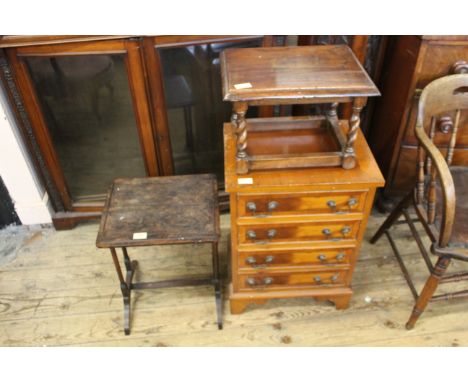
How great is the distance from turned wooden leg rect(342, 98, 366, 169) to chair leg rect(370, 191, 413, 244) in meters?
0.61

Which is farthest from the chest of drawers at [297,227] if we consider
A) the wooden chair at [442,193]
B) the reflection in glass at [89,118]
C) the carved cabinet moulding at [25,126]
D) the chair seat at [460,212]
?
the carved cabinet moulding at [25,126]

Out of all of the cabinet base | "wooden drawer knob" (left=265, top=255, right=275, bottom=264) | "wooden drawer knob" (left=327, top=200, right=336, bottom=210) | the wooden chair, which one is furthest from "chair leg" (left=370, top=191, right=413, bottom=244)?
"wooden drawer knob" (left=265, top=255, right=275, bottom=264)

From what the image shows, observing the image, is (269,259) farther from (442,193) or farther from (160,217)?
(442,193)

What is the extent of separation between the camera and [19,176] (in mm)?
2271

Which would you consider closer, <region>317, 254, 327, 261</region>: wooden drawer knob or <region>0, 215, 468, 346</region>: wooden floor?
<region>317, 254, 327, 261</region>: wooden drawer knob

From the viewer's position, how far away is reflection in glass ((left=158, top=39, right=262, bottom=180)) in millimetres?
1963

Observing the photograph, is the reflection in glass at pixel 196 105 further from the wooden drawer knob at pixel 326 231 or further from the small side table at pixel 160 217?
the wooden drawer knob at pixel 326 231

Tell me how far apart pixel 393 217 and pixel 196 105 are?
3.88 ft

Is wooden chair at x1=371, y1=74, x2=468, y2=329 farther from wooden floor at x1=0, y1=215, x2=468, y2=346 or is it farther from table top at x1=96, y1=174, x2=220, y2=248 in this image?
table top at x1=96, y1=174, x2=220, y2=248

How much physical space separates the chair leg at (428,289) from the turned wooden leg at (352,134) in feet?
1.98

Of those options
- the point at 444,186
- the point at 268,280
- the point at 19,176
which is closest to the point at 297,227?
the point at 268,280

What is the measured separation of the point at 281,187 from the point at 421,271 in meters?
1.20

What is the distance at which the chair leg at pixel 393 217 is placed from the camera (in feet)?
6.79

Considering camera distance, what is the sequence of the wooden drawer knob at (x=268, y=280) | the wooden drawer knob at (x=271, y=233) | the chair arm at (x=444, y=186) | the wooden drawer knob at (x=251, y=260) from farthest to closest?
the wooden drawer knob at (x=268, y=280), the wooden drawer knob at (x=251, y=260), the wooden drawer knob at (x=271, y=233), the chair arm at (x=444, y=186)
